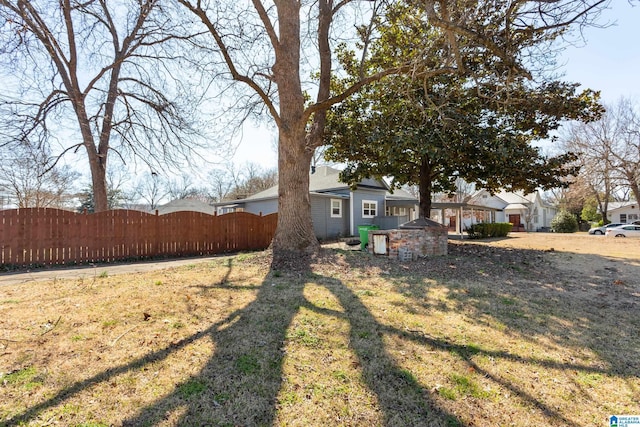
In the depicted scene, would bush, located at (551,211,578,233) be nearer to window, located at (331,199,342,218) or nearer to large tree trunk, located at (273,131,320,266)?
window, located at (331,199,342,218)

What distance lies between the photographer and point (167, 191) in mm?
49781

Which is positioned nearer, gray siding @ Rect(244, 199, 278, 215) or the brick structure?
the brick structure

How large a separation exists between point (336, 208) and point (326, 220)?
1.27 metres

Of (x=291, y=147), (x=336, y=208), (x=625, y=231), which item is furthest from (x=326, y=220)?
(x=625, y=231)

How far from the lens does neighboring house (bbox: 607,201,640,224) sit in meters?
42.5

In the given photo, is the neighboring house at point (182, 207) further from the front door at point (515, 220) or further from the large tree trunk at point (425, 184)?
the front door at point (515, 220)

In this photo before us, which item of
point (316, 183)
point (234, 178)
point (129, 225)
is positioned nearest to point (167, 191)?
point (234, 178)

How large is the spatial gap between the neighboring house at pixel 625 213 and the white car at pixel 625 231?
2693 centimetres

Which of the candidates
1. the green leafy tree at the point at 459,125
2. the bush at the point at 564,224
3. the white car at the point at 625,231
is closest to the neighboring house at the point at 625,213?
the bush at the point at 564,224

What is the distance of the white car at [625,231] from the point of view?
2233 cm

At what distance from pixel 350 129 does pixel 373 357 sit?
394 inches

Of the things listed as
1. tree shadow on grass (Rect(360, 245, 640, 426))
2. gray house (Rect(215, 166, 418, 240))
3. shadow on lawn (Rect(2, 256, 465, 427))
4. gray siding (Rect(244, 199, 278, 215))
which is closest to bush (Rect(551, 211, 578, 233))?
gray house (Rect(215, 166, 418, 240))

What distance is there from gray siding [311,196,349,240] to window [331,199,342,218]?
20 centimetres

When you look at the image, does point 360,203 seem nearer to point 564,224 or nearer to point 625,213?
point 564,224
